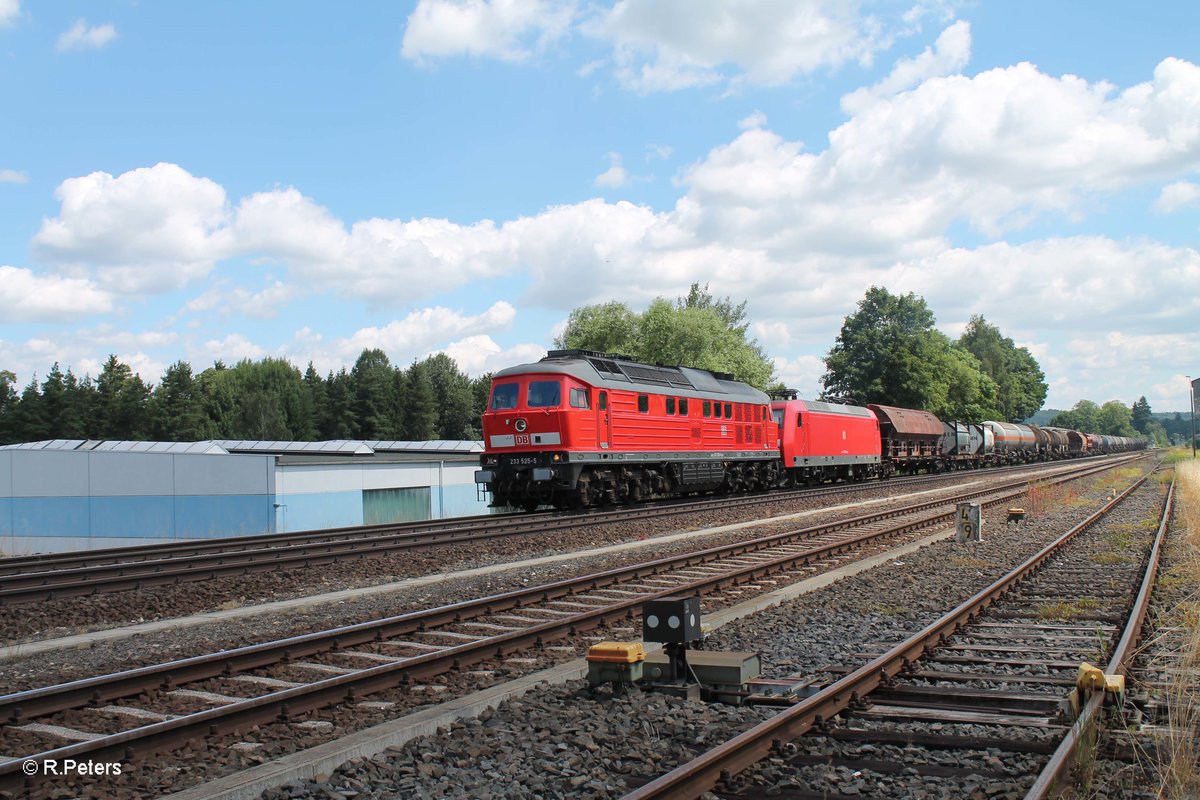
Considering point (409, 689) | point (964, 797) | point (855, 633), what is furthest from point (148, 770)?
point (855, 633)

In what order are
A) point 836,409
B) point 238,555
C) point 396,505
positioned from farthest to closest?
point 836,409 < point 396,505 < point 238,555

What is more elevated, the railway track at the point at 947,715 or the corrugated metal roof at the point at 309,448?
the corrugated metal roof at the point at 309,448

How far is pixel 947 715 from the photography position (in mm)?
6453

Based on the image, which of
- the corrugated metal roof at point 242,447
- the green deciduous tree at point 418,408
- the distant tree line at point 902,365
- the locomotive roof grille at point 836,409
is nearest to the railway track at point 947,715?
the locomotive roof grille at point 836,409

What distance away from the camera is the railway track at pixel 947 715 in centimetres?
531

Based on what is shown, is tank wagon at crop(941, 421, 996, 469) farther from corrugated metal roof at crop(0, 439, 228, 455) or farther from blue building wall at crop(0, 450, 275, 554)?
blue building wall at crop(0, 450, 275, 554)

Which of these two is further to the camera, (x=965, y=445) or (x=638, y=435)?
(x=965, y=445)

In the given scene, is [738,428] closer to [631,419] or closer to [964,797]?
[631,419]

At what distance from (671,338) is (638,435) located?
135 feet

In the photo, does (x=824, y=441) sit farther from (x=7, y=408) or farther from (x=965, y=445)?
(x=7, y=408)

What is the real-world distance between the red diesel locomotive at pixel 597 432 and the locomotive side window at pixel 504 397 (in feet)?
0.08

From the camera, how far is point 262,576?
45.0 ft

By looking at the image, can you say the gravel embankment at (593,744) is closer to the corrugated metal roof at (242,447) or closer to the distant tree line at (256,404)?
the corrugated metal roof at (242,447)

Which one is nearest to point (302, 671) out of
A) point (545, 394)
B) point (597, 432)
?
point (545, 394)
